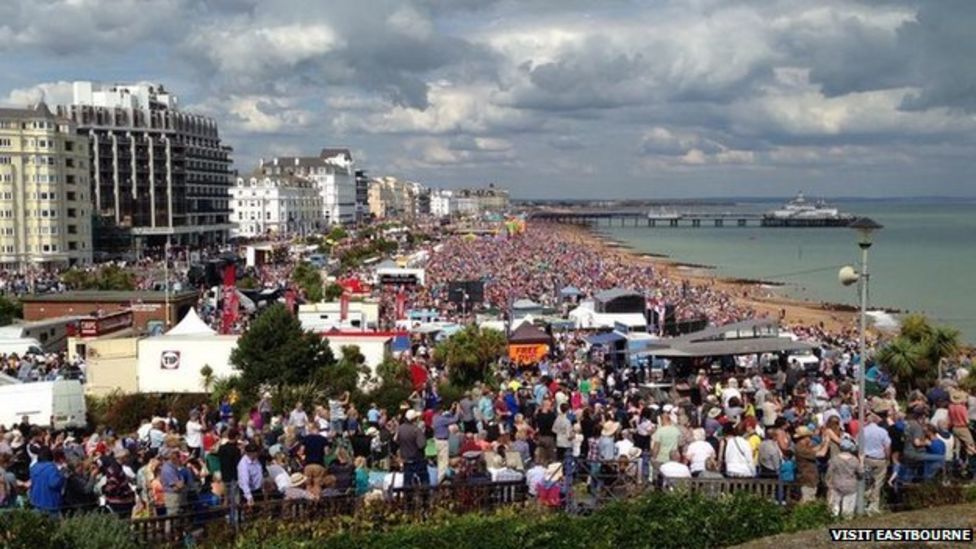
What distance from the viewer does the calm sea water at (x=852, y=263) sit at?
6762cm

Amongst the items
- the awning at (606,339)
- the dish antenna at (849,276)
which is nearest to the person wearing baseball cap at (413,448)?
the dish antenna at (849,276)

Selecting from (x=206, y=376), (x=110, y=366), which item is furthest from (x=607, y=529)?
(x=110, y=366)

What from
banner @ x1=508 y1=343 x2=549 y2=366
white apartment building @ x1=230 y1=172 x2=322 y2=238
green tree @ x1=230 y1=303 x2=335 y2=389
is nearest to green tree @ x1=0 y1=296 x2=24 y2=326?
green tree @ x1=230 y1=303 x2=335 y2=389

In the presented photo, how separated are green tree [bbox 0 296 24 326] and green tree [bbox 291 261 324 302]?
1358 cm

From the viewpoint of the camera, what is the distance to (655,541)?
8188mm

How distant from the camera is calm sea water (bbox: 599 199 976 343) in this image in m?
67.6

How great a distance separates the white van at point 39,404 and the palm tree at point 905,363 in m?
17.3

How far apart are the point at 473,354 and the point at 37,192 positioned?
6469 cm

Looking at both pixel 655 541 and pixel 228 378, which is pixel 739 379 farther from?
pixel 655 541

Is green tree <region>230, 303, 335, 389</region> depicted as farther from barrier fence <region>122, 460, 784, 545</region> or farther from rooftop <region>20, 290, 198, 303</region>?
rooftop <region>20, 290, 198, 303</region>

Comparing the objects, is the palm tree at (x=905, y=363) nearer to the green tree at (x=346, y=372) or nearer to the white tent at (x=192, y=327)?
the green tree at (x=346, y=372)

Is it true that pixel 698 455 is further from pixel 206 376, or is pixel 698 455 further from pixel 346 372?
pixel 206 376

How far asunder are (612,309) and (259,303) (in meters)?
14.8

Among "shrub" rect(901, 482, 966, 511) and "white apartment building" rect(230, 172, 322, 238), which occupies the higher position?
"white apartment building" rect(230, 172, 322, 238)
